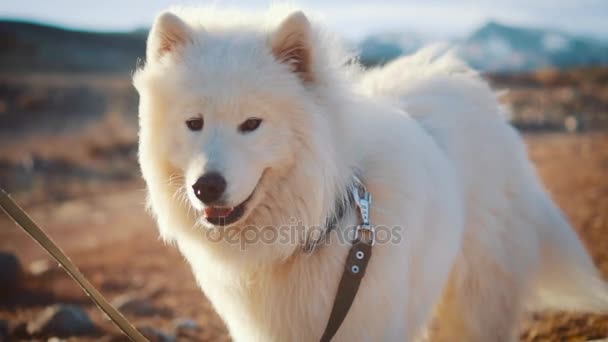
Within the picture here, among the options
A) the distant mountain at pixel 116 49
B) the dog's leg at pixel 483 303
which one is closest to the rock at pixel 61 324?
the dog's leg at pixel 483 303

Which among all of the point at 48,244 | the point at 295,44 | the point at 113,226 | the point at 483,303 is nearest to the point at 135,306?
the point at 48,244

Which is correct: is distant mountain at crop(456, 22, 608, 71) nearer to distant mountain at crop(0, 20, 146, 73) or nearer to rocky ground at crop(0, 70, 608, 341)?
rocky ground at crop(0, 70, 608, 341)

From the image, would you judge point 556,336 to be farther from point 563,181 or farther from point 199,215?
point 563,181

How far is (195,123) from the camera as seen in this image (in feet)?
8.82

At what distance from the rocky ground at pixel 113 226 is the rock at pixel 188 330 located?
1 centimetres

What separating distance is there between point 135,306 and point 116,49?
47.5 meters

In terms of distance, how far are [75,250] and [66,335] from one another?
15.7ft

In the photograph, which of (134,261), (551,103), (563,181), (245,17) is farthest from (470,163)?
(551,103)

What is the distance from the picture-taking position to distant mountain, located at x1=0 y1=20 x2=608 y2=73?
3866 cm

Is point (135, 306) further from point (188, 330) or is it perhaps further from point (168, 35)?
point (168, 35)

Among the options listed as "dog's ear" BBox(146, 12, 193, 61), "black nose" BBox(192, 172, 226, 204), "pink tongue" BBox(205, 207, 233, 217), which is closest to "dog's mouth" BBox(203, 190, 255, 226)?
"pink tongue" BBox(205, 207, 233, 217)

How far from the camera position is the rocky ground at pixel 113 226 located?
5.06 metres

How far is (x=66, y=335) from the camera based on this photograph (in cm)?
486

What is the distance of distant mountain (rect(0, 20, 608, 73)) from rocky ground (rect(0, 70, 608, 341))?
1531 centimetres
